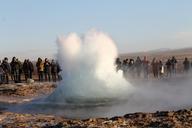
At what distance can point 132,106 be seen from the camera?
21.7 meters

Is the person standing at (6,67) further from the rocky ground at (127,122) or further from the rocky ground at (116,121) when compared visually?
the rocky ground at (127,122)

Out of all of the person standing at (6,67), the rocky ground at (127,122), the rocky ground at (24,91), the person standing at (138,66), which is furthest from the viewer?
the person standing at (138,66)

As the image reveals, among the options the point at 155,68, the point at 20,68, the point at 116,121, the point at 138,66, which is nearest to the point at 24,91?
the point at 20,68

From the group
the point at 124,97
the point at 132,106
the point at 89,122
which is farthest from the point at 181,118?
the point at 124,97

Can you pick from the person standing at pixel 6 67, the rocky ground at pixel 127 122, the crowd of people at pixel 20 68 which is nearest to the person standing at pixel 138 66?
the crowd of people at pixel 20 68

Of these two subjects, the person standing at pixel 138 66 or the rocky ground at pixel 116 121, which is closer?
the rocky ground at pixel 116 121

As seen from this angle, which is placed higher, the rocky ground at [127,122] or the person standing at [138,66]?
the person standing at [138,66]

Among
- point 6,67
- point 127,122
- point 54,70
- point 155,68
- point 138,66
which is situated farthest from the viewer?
point 155,68

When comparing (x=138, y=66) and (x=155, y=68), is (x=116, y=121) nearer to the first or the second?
(x=138, y=66)

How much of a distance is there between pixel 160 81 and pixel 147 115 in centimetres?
1896

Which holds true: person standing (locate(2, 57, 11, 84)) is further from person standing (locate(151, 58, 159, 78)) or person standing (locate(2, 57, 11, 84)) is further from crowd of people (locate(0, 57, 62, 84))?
person standing (locate(151, 58, 159, 78))

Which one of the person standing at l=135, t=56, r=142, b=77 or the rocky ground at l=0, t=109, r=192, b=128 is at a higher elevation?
the person standing at l=135, t=56, r=142, b=77

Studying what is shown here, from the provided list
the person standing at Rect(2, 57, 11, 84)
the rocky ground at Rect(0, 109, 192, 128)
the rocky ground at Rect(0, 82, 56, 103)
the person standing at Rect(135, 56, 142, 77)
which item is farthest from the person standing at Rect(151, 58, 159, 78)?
the rocky ground at Rect(0, 109, 192, 128)

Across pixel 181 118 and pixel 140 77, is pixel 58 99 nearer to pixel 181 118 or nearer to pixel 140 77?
pixel 181 118
